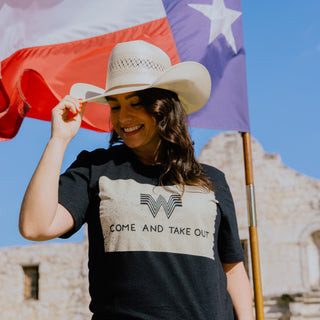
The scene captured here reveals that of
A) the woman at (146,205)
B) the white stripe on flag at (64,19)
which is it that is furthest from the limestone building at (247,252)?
the woman at (146,205)

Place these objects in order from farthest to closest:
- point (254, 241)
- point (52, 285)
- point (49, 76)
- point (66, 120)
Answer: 1. point (52, 285)
2. point (49, 76)
3. point (254, 241)
4. point (66, 120)

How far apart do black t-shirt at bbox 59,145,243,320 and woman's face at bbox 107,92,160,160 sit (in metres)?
0.11

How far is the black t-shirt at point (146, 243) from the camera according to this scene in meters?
1.73

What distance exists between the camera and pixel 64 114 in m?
1.97

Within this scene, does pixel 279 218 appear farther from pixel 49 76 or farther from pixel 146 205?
pixel 146 205

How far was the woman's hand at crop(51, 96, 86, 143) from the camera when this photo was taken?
1901mm

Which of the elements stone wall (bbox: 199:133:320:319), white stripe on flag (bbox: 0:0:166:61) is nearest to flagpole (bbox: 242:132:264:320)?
white stripe on flag (bbox: 0:0:166:61)

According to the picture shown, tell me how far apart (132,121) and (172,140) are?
0.17 meters

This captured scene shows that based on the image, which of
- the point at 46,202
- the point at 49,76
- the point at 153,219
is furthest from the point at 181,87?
the point at 49,76

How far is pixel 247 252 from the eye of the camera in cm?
1382

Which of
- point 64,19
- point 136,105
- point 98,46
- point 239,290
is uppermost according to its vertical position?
point 64,19

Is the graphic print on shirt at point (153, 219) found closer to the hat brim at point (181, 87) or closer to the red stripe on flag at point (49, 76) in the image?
the hat brim at point (181, 87)

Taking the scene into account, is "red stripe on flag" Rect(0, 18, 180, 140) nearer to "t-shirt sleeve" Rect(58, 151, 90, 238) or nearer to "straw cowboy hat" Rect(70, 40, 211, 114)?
"straw cowboy hat" Rect(70, 40, 211, 114)

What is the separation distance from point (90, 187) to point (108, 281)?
339mm
